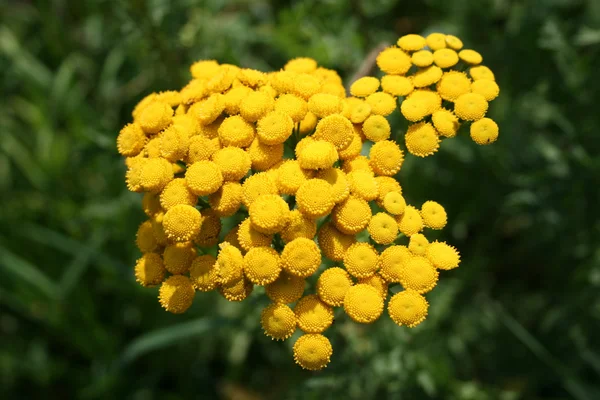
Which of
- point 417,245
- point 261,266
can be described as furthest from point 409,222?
point 261,266

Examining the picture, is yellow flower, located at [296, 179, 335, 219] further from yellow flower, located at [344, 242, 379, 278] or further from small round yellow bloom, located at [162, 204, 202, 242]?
small round yellow bloom, located at [162, 204, 202, 242]

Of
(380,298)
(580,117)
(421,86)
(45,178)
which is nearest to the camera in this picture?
(380,298)

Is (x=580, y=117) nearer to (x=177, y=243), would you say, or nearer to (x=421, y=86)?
(x=421, y=86)

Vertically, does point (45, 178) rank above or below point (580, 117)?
below

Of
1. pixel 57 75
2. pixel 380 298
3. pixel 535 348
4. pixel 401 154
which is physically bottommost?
pixel 535 348

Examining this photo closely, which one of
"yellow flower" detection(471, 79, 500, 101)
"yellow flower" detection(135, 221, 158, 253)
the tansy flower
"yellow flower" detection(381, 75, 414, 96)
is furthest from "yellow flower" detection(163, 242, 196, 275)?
"yellow flower" detection(471, 79, 500, 101)

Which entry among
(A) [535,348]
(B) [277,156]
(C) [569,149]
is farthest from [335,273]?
(C) [569,149]
